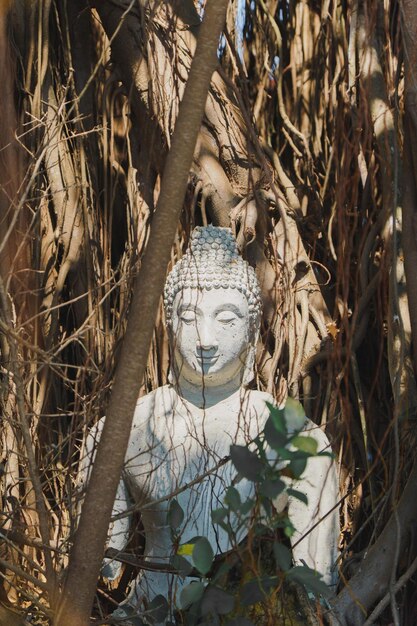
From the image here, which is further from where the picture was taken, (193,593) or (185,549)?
(185,549)

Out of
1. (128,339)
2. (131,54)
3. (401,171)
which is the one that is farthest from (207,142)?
(128,339)

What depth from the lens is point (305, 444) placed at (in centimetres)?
181

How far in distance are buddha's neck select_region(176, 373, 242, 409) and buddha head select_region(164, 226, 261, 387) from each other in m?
0.01

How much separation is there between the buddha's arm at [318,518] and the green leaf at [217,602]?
62 centimetres

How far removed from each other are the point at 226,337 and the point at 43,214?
37.0 inches

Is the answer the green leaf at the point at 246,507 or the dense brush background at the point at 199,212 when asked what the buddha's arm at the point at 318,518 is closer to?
the dense brush background at the point at 199,212

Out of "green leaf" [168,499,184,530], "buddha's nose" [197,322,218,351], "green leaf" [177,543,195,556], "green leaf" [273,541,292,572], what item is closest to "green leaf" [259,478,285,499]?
"green leaf" [273,541,292,572]

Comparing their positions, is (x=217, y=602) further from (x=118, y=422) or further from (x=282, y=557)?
(x=118, y=422)

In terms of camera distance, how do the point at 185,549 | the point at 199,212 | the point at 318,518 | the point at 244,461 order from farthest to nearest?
the point at 199,212 < the point at 318,518 < the point at 185,549 < the point at 244,461

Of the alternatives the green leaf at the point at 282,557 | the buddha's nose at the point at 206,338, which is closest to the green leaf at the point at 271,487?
the green leaf at the point at 282,557

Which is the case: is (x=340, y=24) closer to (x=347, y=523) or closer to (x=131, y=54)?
(x=131, y=54)

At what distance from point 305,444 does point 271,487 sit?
0.08 m

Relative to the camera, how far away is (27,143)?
328 centimetres

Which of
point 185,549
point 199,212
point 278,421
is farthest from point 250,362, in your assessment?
point 278,421
